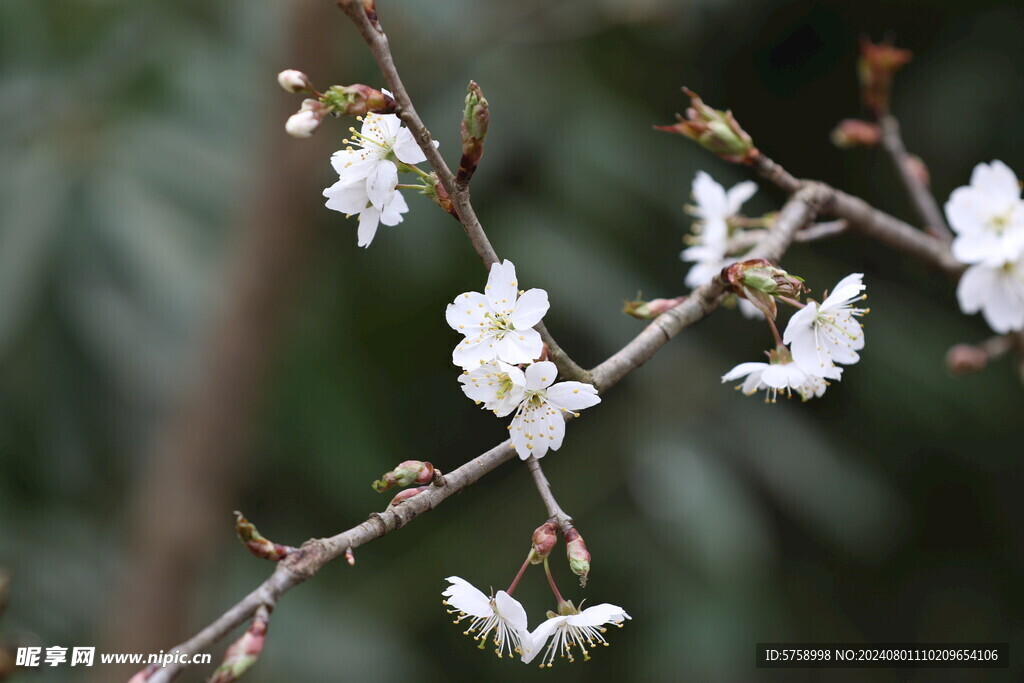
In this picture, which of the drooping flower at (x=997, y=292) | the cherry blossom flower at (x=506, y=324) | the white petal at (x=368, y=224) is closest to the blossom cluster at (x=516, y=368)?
the cherry blossom flower at (x=506, y=324)

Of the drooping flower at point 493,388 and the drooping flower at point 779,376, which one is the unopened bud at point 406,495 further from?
the drooping flower at point 779,376

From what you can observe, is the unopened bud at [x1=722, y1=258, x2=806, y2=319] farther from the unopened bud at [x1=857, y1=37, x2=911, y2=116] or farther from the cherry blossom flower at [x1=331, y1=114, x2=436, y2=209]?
the unopened bud at [x1=857, y1=37, x2=911, y2=116]

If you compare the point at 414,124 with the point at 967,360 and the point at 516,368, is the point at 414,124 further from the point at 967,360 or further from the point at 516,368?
the point at 967,360

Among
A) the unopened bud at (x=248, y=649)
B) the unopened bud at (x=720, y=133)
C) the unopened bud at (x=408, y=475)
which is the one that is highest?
the unopened bud at (x=720, y=133)

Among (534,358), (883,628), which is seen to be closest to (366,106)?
(534,358)

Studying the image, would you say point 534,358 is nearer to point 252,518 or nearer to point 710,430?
point 710,430

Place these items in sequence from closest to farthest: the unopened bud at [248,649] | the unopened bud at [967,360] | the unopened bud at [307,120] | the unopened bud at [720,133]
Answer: the unopened bud at [248,649]
the unopened bud at [307,120]
the unopened bud at [720,133]
the unopened bud at [967,360]
